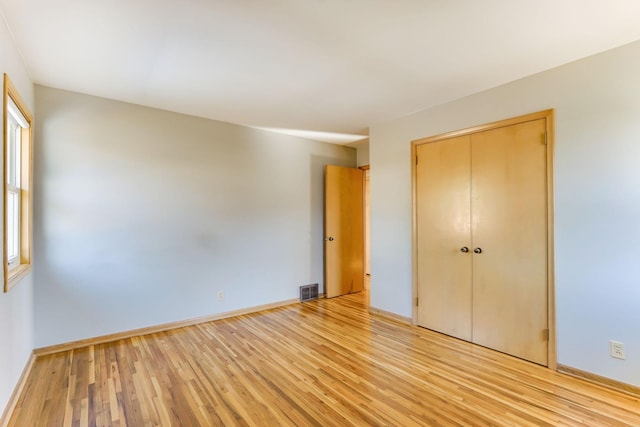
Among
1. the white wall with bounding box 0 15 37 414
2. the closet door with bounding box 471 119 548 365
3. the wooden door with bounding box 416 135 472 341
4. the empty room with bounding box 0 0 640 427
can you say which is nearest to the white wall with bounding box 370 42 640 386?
the empty room with bounding box 0 0 640 427

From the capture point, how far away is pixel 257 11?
174 cm

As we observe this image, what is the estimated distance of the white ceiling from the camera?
5.68 ft

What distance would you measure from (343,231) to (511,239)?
2553mm

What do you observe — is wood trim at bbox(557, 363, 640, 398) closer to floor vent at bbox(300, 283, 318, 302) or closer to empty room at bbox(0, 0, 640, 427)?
empty room at bbox(0, 0, 640, 427)

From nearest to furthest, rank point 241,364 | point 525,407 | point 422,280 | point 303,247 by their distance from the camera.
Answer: point 525,407, point 241,364, point 422,280, point 303,247

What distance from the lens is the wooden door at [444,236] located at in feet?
10.1

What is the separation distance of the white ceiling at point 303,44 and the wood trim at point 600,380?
7.87 ft

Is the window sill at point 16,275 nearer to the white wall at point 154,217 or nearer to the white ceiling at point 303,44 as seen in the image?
the white wall at point 154,217

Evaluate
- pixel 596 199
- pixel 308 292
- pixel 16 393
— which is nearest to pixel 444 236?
pixel 596 199

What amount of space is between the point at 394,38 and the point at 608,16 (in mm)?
1259

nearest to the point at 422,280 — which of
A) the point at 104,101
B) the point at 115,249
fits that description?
the point at 115,249

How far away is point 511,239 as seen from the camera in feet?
8.99

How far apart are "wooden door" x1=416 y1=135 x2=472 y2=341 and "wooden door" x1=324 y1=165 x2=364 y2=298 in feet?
5.22

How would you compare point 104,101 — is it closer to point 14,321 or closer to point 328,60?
point 14,321
